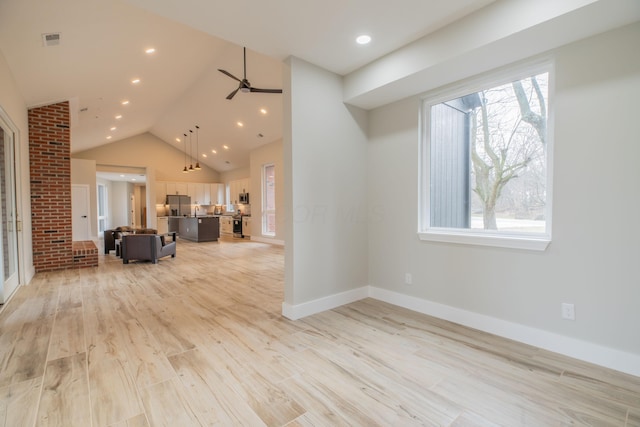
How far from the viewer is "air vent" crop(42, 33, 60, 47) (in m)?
3.11

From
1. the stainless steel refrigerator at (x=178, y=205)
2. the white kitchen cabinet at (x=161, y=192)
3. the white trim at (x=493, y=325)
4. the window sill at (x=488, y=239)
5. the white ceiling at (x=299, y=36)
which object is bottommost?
the white trim at (x=493, y=325)

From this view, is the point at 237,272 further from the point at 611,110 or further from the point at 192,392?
the point at 611,110

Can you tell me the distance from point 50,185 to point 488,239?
701cm

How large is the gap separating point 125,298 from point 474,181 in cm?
449

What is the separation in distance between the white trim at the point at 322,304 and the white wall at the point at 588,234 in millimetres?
1237

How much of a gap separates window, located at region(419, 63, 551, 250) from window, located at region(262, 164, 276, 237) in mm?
7312

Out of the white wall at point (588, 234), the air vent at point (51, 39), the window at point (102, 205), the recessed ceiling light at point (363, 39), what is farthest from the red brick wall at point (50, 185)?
the window at point (102, 205)

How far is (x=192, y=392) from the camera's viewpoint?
1.82 metres

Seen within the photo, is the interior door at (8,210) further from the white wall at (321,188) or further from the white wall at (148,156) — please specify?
the white wall at (148,156)

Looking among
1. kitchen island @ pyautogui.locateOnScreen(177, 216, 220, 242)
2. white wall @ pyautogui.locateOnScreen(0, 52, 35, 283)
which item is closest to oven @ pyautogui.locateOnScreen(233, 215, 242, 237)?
kitchen island @ pyautogui.locateOnScreen(177, 216, 220, 242)

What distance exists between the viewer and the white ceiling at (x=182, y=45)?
229 centimetres

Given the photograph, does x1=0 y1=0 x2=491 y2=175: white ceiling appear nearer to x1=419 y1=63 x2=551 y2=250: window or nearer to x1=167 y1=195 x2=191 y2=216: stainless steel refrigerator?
x1=419 y1=63 x2=551 y2=250: window

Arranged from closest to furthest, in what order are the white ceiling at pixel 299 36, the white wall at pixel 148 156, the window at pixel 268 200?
the white ceiling at pixel 299 36 → the window at pixel 268 200 → the white wall at pixel 148 156

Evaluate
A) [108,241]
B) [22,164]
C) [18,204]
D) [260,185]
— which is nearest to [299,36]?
[18,204]
